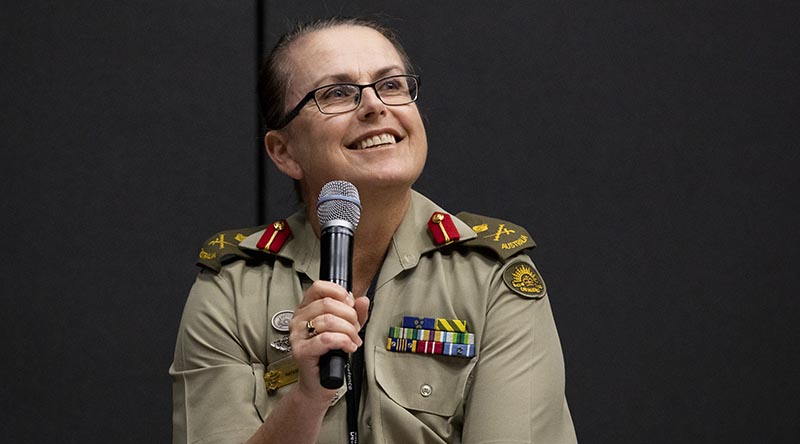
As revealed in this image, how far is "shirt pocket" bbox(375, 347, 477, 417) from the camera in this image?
5.50ft

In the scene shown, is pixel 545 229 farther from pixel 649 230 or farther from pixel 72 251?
pixel 72 251

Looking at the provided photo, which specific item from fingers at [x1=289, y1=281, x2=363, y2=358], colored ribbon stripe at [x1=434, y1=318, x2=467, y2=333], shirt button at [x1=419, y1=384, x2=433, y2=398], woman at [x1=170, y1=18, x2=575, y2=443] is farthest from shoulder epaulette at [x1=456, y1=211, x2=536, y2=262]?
fingers at [x1=289, y1=281, x2=363, y2=358]

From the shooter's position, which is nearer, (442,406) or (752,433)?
(442,406)

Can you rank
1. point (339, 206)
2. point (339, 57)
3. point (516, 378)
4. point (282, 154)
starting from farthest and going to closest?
point (282, 154)
point (339, 57)
point (516, 378)
point (339, 206)

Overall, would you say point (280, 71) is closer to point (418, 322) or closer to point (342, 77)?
point (342, 77)

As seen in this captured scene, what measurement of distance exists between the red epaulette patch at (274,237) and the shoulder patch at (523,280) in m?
0.39

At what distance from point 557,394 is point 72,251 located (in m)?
1.18

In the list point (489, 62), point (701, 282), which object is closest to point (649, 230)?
point (701, 282)

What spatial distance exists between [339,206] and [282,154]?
52 cm

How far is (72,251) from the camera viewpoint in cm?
236

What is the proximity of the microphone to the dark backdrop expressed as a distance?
99cm

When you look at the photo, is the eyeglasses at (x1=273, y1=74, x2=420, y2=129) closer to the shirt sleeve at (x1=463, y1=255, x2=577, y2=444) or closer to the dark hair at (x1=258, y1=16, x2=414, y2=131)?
the dark hair at (x1=258, y1=16, x2=414, y2=131)

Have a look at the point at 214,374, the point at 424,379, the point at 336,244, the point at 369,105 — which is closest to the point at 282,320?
the point at 214,374

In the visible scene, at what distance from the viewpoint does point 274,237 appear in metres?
1.86
